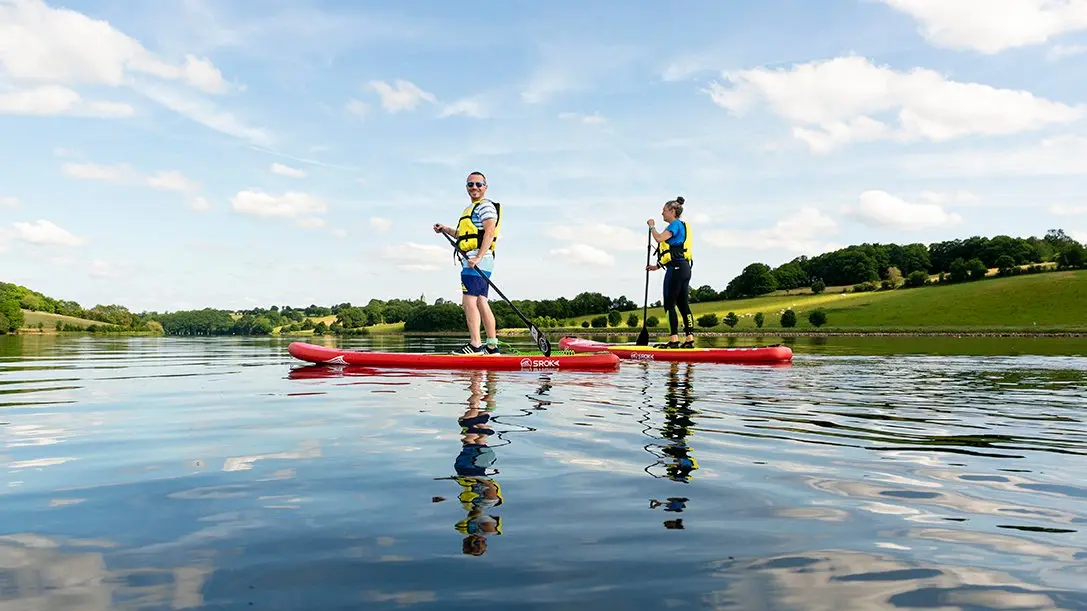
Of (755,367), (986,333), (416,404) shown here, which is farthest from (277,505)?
(986,333)

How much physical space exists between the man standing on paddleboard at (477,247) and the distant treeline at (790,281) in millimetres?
92787

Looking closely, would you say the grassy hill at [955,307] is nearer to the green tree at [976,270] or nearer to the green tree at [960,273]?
the green tree at [976,270]

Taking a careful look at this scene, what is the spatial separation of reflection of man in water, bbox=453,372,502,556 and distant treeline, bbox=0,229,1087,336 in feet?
330

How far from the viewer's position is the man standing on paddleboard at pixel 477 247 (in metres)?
14.7

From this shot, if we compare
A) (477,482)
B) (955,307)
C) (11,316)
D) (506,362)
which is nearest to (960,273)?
(955,307)

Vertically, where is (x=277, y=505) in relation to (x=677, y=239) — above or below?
below

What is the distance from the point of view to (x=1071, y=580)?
2980mm

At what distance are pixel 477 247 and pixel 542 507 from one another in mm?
11178

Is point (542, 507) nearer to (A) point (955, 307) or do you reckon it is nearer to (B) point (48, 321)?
(A) point (955, 307)

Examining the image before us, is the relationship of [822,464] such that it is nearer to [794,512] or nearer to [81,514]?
[794,512]

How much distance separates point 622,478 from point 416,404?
4.53m

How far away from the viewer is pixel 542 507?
4.05 meters

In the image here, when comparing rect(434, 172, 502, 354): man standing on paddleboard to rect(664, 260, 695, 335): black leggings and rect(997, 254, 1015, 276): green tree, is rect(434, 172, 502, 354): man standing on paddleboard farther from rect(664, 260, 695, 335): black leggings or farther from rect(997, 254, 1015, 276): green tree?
rect(997, 254, 1015, 276): green tree

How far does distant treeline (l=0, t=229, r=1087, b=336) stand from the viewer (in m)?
121
